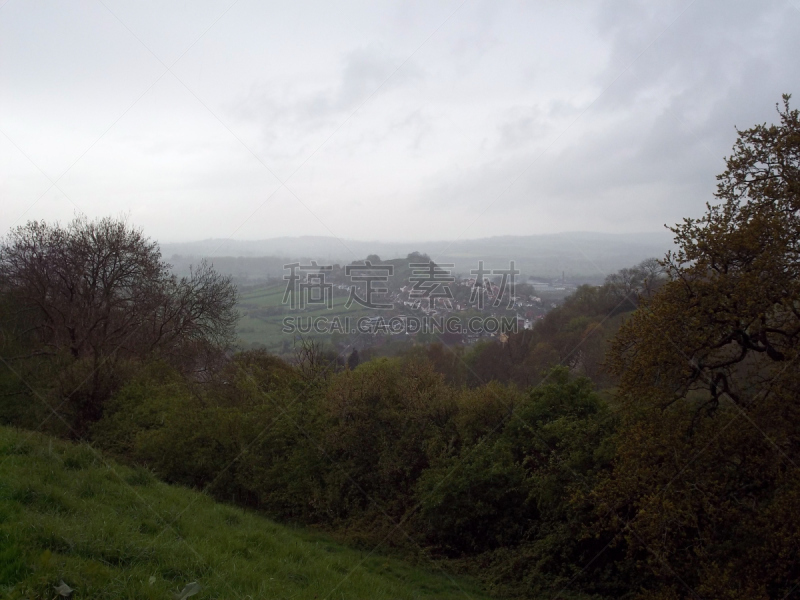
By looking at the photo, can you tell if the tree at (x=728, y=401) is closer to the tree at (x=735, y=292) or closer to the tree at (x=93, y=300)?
the tree at (x=735, y=292)

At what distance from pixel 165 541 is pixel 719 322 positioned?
26.7ft

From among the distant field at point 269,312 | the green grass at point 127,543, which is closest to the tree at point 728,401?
the green grass at point 127,543

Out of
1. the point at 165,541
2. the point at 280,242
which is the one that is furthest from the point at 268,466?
the point at 280,242

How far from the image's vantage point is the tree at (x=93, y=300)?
22.1 meters

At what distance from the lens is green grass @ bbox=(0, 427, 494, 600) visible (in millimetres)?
4332

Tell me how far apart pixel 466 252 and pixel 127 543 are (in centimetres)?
4227

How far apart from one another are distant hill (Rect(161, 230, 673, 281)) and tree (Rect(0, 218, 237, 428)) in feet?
26.9

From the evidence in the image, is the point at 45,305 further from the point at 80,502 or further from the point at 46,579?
the point at 46,579

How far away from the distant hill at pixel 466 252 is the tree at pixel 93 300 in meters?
8.19

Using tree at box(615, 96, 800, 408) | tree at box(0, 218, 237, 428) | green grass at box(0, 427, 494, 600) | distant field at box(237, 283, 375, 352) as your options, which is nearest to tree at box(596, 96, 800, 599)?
tree at box(615, 96, 800, 408)

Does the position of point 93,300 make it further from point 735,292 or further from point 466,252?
point 466,252

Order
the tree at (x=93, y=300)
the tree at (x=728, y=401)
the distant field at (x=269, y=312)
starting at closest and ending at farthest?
the tree at (x=728, y=401), the tree at (x=93, y=300), the distant field at (x=269, y=312)

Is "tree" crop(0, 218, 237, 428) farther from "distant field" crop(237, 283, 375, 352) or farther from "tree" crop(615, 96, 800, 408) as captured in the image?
"tree" crop(615, 96, 800, 408)

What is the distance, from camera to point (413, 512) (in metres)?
13.6
